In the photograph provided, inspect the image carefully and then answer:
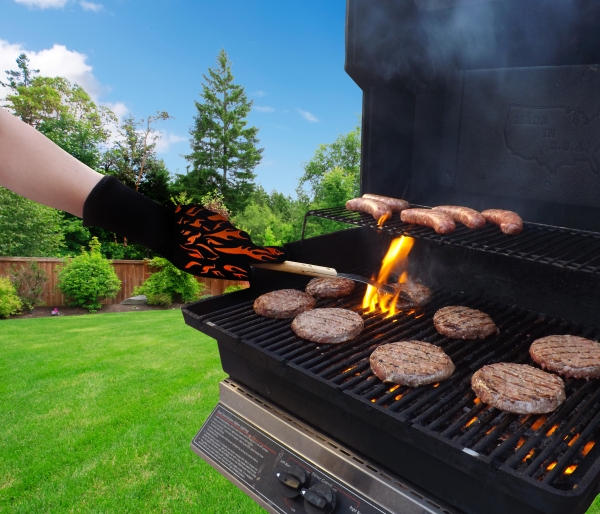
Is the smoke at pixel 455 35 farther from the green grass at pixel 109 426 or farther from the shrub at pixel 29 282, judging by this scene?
the shrub at pixel 29 282

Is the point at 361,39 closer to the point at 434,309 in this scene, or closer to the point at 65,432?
the point at 434,309

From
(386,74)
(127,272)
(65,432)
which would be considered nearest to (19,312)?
(127,272)

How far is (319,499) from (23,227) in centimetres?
2142

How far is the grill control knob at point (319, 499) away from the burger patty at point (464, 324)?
86 cm

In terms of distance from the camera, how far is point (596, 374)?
181 cm

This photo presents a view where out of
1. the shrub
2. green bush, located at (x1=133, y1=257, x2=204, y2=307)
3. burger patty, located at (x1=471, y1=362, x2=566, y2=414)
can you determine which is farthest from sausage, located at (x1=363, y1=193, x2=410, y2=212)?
the shrub

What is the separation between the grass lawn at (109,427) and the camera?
382 centimetres

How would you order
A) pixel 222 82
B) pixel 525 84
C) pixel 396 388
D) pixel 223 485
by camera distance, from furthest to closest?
pixel 222 82, pixel 223 485, pixel 525 84, pixel 396 388

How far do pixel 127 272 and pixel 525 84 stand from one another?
1704 centimetres

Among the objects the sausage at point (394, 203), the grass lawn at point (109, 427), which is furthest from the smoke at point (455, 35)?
the grass lawn at point (109, 427)

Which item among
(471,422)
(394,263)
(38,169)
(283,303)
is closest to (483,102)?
(394,263)

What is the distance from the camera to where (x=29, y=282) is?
15.9 metres

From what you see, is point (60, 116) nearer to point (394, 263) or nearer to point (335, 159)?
point (335, 159)

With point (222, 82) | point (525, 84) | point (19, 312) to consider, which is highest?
point (222, 82)
